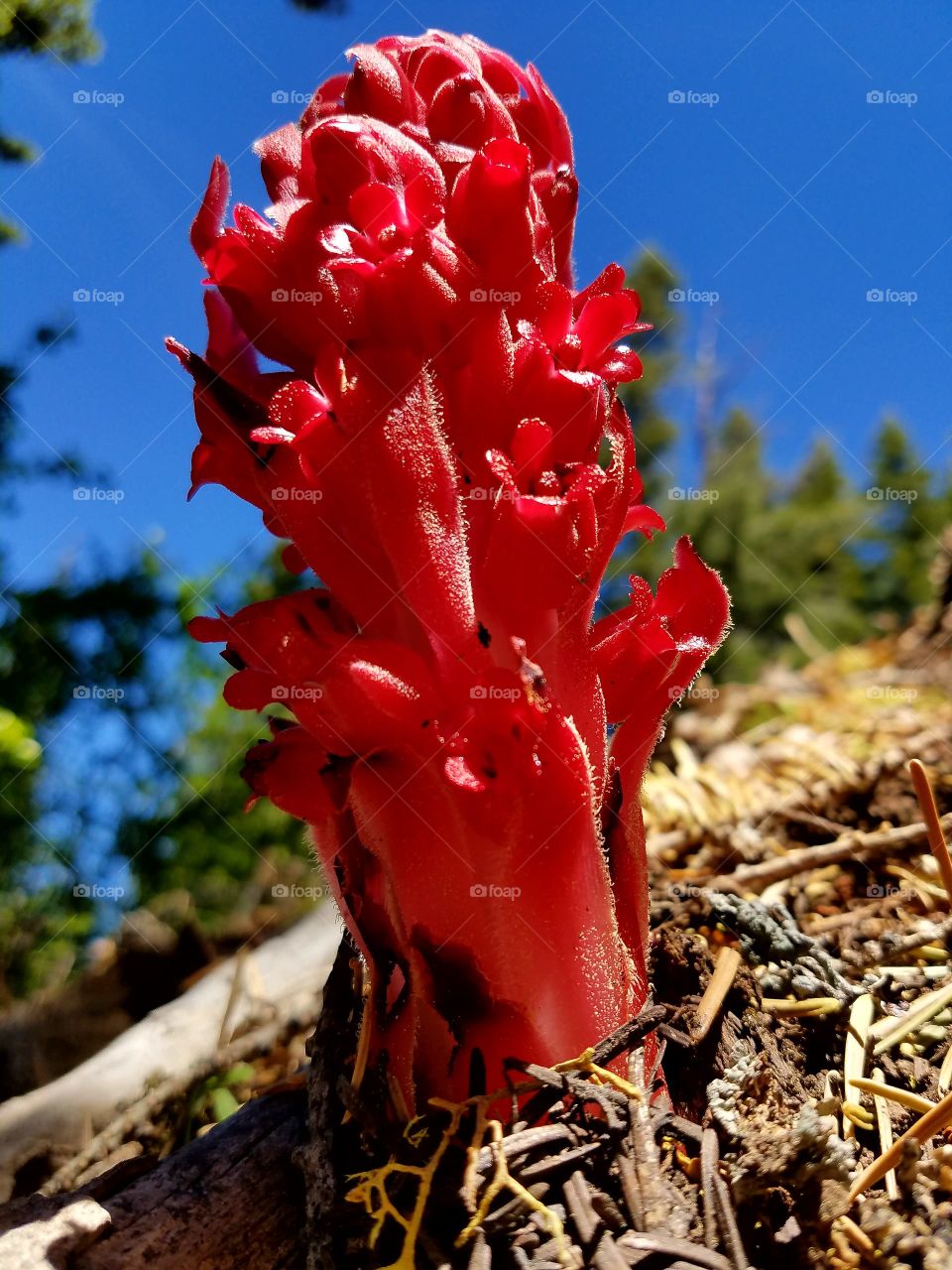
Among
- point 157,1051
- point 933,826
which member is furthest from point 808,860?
point 157,1051

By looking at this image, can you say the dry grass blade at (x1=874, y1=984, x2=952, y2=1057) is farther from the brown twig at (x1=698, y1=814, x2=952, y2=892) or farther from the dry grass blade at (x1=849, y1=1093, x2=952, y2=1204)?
the brown twig at (x1=698, y1=814, x2=952, y2=892)

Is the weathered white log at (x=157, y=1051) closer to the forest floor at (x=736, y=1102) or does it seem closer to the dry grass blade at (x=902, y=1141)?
the forest floor at (x=736, y=1102)

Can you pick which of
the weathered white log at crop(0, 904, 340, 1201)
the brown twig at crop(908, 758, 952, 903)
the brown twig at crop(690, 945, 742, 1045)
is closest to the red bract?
the brown twig at crop(690, 945, 742, 1045)

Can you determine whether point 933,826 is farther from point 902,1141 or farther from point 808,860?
point 902,1141

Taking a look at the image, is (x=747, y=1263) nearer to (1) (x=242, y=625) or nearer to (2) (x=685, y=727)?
(1) (x=242, y=625)

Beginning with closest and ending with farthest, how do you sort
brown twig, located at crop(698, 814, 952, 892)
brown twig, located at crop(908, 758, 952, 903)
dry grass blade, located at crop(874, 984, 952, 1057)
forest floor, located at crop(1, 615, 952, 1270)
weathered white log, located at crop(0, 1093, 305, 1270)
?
forest floor, located at crop(1, 615, 952, 1270), weathered white log, located at crop(0, 1093, 305, 1270), dry grass blade, located at crop(874, 984, 952, 1057), brown twig, located at crop(908, 758, 952, 903), brown twig, located at crop(698, 814, 952, 892)

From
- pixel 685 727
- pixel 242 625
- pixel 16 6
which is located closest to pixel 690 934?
pixel 242 625
